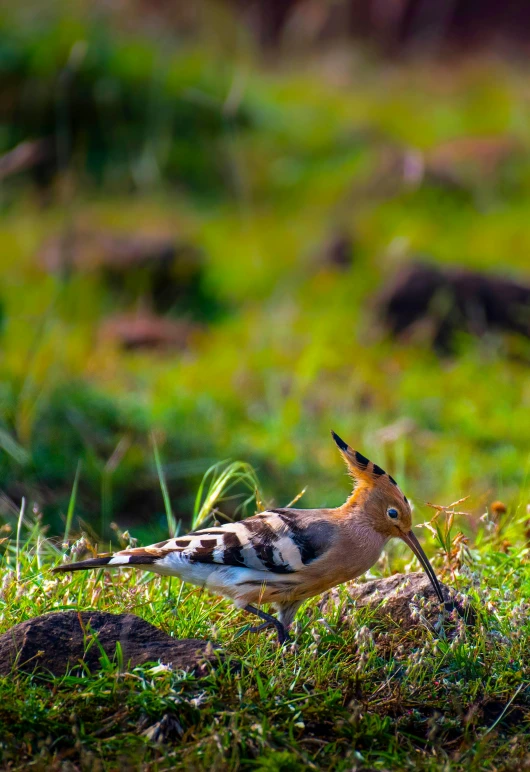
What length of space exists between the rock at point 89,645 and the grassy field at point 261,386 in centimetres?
5

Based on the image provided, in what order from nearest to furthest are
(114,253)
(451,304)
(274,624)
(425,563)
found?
1. (274,624)
2. (425,563)
3. (451,304)
4. (114,253)

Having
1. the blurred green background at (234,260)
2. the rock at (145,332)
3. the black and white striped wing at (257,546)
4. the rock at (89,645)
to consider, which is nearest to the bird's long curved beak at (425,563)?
the black and white striped wing at (257,546)

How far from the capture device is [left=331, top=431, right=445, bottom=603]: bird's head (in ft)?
8.93

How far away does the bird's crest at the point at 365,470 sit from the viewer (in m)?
2.73

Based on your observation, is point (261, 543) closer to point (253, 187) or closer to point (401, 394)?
point (401, 394)

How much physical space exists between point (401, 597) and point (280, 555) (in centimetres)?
38

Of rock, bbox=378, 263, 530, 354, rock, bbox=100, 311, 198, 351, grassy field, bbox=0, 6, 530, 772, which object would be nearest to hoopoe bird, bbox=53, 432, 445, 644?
grassy field, bbox=0, 6, 530, 772

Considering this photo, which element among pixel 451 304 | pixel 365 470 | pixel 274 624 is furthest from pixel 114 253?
pixel 274 624

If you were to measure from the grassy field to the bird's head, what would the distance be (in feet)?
0.61

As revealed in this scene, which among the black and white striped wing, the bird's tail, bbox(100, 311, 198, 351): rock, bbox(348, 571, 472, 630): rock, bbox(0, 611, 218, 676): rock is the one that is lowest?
bbox(100, 311, 198, 351): rock

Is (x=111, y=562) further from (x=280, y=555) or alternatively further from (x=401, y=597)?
(x=401, y=597)

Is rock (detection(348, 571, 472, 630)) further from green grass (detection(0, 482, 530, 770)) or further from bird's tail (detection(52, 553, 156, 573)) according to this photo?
bird's tail (detection(52, 553, 156, 573))

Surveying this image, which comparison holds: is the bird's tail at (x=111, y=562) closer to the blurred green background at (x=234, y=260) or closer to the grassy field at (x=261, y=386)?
the grassy field at (x=261, y=386)

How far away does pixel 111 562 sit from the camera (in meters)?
2.59
